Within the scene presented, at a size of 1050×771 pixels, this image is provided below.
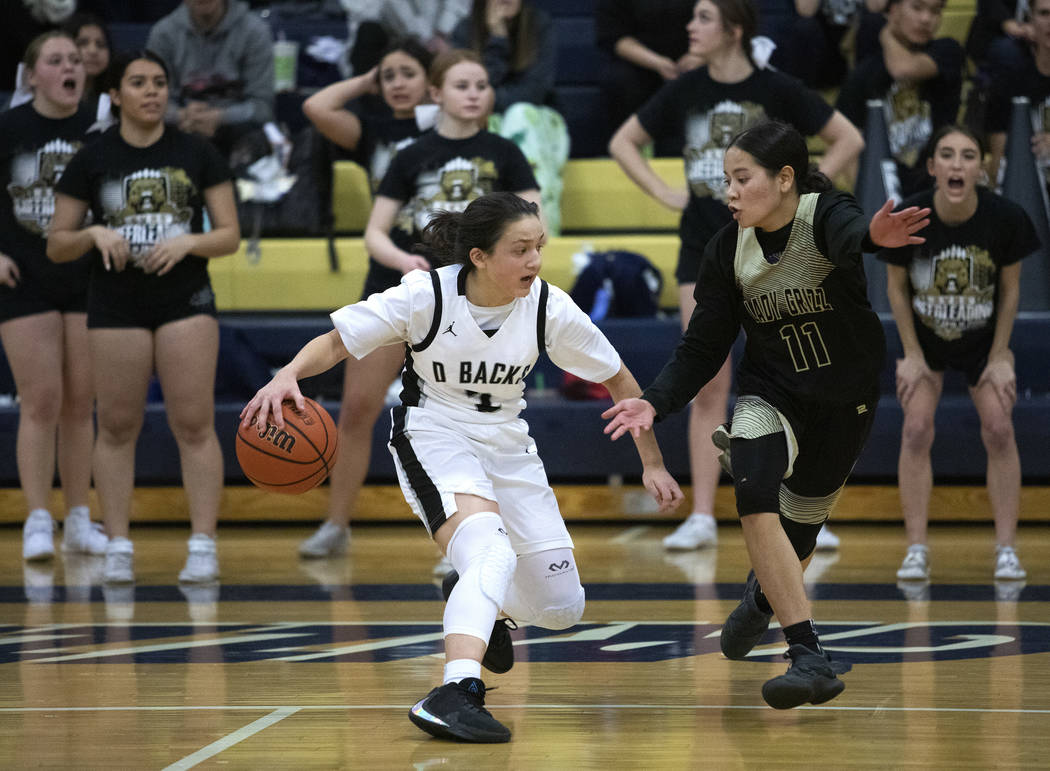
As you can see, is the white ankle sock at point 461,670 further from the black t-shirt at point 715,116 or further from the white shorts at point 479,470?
the black t-shirt at point 715,116

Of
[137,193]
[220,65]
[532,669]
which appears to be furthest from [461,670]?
[220,65]

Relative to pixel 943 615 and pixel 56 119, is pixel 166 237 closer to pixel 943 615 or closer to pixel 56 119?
pixel 56 119

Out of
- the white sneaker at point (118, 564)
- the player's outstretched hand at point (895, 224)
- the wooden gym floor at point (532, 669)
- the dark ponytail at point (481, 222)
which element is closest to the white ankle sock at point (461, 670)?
the wooden gym floor at point (532, 669)

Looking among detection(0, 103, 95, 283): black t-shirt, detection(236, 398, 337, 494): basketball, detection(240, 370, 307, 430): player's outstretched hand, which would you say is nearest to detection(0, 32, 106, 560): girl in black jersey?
detection(0, 103, 95, 283): black t-shirt

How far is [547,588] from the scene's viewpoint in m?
3.72

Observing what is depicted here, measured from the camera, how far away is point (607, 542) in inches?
257

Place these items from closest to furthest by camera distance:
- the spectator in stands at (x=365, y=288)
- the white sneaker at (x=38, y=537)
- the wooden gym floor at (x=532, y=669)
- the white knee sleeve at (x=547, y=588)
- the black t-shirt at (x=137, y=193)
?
the wooden gym floor at (x=532, y=669) < the white knee sleeve at (x=547, y=588) < the black t-shirt at (x=137, y=193) < the spectator in stands at (x=365, y=288) < the white sneaker at (x=38, y=537)

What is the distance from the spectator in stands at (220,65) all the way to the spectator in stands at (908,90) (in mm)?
3148

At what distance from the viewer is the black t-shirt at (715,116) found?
238 inches

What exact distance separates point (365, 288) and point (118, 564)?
4.81 ft

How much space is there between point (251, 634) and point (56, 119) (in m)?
2.66

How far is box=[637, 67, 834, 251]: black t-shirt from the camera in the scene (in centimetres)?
604

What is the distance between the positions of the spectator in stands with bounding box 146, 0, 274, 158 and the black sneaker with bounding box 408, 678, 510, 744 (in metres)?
5.10

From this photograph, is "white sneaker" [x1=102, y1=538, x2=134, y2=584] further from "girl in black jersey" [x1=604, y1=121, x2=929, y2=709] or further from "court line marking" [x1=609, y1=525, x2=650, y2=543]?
"girl in black jersey" [x1=604, y1=121, x2=929, y2=709]
